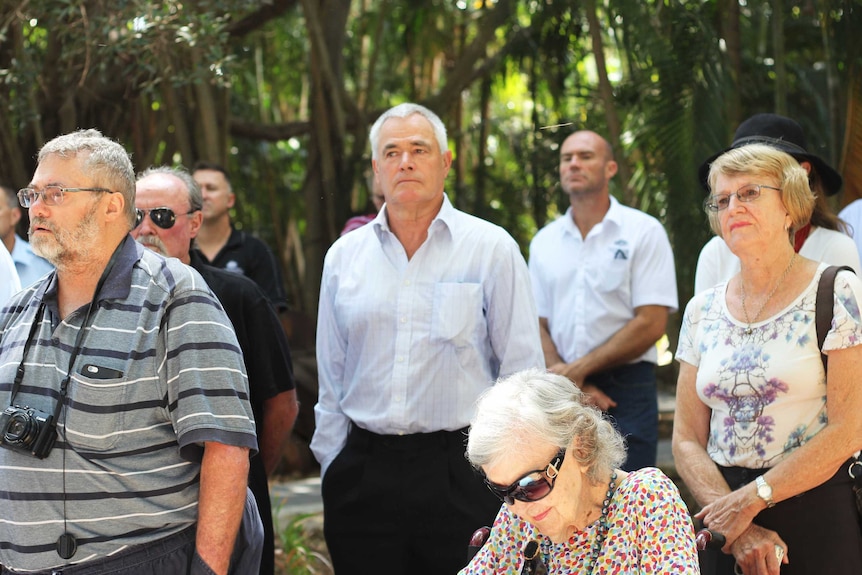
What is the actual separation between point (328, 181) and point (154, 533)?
538 cm

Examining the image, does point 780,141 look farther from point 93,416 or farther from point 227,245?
point 227,245

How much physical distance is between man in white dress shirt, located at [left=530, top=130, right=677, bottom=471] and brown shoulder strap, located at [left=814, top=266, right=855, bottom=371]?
1.59 meters

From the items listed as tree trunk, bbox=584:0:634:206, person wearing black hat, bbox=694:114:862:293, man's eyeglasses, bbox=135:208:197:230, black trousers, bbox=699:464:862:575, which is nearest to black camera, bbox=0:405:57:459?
man's eyeglasses, bbox=135:208:197:230

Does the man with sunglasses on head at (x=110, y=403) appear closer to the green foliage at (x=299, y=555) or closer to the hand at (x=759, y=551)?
the hand at (x=759, y=551)

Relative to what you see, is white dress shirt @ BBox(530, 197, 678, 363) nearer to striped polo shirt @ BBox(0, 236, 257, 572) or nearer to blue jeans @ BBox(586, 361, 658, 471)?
blue jeans @ BBox(586, 361, 658, 471)

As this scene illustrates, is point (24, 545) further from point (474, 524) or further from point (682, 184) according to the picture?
point (682, 184)

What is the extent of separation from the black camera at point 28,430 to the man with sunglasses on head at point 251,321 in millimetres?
1028

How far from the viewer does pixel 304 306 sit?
8.83 metres

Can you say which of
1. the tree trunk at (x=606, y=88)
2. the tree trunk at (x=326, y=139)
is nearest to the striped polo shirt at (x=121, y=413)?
the tree trunk at (x=606, y=88)

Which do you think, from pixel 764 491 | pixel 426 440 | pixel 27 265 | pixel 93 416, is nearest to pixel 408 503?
pixel 426 440

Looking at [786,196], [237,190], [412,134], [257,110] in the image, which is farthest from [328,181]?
[786,196]

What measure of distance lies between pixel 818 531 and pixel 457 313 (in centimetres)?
122

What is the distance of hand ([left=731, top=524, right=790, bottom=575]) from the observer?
287cm

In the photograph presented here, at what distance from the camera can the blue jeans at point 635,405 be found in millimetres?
4492
